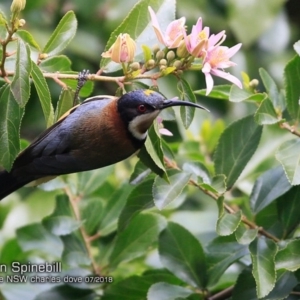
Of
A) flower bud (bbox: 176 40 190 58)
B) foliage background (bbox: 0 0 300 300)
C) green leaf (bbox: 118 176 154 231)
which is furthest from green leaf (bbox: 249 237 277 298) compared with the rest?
foliage background (bbox: 0 0 300 300)

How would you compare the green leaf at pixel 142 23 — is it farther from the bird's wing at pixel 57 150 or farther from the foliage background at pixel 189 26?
the foliage background at pixel 189 26

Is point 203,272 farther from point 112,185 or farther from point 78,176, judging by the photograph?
point 112,185

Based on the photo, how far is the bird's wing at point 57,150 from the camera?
1546 millimetres

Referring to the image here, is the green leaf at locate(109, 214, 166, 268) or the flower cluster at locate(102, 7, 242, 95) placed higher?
the flower cluster at locate(102, 7, 242, 95)

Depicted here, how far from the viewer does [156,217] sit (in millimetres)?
1777

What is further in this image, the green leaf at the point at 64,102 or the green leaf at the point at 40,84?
the green leaf at the point at 64,102

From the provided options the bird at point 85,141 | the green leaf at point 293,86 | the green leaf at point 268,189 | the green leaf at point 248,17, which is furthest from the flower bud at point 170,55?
the green leaf at point 248,17

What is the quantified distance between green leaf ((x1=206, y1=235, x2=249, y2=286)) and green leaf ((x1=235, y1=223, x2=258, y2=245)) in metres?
0.11

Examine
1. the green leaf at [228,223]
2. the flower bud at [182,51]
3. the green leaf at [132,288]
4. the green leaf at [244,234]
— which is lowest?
the green leaf at [132,288]

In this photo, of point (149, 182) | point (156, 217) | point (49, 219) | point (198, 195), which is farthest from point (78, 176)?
point (198, 195)

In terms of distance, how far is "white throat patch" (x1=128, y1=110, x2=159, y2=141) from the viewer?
4.86 ft

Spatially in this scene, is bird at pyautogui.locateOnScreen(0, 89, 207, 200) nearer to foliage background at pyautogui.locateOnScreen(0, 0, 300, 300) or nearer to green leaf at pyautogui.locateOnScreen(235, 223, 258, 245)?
green leaf at pyautogui.locateOnScreen(235, 223, 258, 245)

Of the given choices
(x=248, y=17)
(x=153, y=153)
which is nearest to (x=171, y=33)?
(x=153, y=153)

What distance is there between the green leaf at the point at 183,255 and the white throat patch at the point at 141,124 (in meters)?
0.31
